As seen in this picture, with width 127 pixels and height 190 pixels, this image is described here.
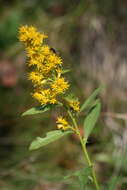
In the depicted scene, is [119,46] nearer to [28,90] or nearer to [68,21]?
[68,21]

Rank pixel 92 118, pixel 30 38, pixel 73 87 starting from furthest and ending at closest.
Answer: pixel 73 87 → pixel 92 118 → pixel 30 38

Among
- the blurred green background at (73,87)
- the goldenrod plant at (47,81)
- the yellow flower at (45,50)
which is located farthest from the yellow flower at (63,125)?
the blurred green background at (73,87)

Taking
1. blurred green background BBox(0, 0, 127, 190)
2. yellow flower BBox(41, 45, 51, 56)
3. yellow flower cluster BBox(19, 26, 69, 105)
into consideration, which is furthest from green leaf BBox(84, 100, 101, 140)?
blurred green background BBox(0, 0, 127, 190)

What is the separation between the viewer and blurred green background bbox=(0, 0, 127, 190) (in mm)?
3252

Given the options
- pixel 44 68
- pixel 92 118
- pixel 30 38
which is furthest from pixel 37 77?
pixel 92 118

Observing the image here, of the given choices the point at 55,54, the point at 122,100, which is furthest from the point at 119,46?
the point at 55,54

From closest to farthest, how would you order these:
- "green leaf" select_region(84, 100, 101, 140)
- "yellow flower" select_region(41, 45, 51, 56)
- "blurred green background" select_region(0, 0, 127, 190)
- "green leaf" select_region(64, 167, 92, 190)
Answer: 1. "green leaf" select_region(64, 167, 92, 190)
2. "yellow flower" select_region(41, 45, 51, 56)
3. "green leaf" select_region(84, 100, 101, 140)
4. "blurred green background" select_region(0, 0, 127, 190)

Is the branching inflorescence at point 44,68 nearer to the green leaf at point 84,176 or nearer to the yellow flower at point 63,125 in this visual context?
the yellow flower at point 63,125

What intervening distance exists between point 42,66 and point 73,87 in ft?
7.77

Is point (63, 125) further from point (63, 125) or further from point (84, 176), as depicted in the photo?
point (84, 176)

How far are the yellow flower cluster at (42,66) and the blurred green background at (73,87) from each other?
5.22 ft

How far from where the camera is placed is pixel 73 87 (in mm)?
3910

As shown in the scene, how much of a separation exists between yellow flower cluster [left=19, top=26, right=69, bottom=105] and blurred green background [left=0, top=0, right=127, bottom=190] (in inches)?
62.6

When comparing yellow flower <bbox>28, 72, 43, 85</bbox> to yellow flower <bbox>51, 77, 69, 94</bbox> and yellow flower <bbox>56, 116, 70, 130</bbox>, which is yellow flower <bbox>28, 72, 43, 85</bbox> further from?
yellow flower <bbox>56, 116, 70, 130</bbox>
